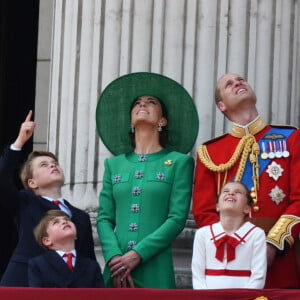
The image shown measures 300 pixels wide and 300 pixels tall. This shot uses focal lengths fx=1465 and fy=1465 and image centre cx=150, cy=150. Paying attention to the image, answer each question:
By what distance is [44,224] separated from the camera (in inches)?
328

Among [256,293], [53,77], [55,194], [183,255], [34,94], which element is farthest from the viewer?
[34,94]

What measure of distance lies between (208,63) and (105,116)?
1002 millimetres

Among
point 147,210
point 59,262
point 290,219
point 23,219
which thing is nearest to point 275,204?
point 290,219

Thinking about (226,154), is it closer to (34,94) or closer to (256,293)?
(256,293)

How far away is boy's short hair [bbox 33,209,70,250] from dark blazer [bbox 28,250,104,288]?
0.11 metres

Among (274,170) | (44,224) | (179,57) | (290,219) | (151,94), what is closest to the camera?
(44,224)

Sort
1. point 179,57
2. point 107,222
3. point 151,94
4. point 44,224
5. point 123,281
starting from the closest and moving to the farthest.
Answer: point 44,224
point 123,281
point 107,222
point 151,94
point 179,57

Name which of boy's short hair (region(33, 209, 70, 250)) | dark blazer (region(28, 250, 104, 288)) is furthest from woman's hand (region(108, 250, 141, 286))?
boy's short hair (region(33, 209, 70, 250))

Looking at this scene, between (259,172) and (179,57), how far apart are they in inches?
59.7

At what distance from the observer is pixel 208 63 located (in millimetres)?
9953

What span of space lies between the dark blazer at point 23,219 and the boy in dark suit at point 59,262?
18 centimetres

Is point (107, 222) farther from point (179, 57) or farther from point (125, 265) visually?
point (179, 57)

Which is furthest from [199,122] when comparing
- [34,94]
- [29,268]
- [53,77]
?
[34,94]

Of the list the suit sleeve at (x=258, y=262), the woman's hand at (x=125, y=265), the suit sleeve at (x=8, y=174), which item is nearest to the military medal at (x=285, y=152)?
the suit sleeve at (x=258, y=262)
